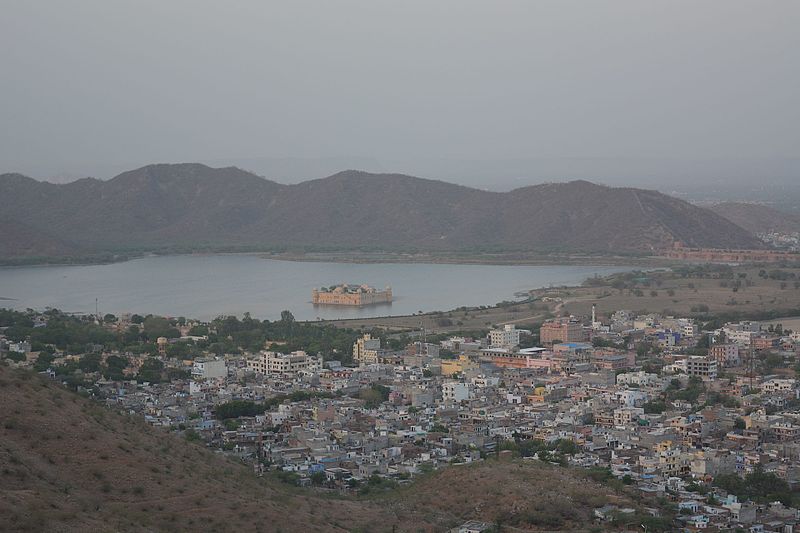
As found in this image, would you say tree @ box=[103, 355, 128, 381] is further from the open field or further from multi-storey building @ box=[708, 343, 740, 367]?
the open field

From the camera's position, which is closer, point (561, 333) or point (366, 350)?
point (366, 350)

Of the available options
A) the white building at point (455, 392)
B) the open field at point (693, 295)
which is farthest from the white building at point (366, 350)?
the open field at point (693, 295)

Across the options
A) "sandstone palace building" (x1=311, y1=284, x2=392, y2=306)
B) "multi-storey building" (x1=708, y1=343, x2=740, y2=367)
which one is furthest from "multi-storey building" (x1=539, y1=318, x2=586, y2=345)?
"sandstone palace building" (x1=311, y1=284, x2=392, y2=306)

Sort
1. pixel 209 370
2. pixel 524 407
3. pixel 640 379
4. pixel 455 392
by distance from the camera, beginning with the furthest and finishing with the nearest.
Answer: pixel 209 370, pixel 640 379, pixel 455 392, pixel 524 407

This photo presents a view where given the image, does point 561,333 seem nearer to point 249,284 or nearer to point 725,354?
point 725,354

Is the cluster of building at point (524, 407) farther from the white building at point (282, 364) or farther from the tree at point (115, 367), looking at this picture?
the tree at point (115, 367)

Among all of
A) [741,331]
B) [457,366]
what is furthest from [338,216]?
[457,366]

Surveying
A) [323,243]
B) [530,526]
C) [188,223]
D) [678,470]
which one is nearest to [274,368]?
[678,470]
